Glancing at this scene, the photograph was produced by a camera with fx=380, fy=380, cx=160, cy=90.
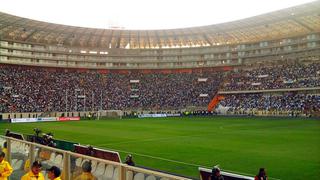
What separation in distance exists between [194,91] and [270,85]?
19466 millimetres

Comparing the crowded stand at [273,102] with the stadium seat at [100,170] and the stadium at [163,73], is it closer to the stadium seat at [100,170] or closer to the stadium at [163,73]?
the stadium at [163,73]

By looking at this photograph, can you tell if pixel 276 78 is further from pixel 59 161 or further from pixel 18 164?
pixel 59 161

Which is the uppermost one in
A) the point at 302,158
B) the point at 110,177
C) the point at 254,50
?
the point at 254,50

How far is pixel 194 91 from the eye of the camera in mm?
94625

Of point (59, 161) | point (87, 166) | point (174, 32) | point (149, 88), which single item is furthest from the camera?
point (149, 88)

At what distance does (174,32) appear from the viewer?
96750mm

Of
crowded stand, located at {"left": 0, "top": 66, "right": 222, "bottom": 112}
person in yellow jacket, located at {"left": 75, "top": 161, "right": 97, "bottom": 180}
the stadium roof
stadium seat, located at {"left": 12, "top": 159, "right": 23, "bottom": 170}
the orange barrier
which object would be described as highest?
the stadium roof

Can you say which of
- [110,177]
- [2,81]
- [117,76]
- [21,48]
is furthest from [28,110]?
[110,177]

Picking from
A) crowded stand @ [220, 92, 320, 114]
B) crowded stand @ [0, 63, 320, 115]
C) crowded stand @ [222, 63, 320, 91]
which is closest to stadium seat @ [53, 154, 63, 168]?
crowded stand @ [220, 92, 320, 114]

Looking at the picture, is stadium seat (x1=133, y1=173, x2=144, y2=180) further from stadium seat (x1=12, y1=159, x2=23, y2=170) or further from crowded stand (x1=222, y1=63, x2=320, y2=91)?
crowded stand (x1=222, y1=63, x2=320, y2=91)

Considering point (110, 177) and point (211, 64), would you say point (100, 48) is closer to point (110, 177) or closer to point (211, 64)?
point (211, 64)

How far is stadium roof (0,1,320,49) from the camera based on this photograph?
3091 inches

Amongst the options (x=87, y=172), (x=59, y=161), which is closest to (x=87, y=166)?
(x=87, y=172)

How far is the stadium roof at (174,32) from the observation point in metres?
78.5
